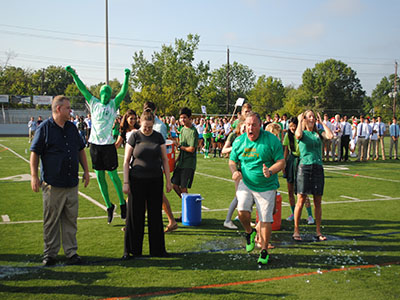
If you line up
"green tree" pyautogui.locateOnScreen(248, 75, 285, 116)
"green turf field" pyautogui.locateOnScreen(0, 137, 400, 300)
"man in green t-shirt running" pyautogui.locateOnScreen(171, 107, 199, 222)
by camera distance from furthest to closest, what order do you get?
"green tree" pyautogui.locateOnScreen(248, 75, 285, 116), "man in green t-shirt running" pyautogui.locateOnScreen(171, 107, 199, 222), "green turf field" pyautogui.locateOnScreen(0, 137, 400, 300)

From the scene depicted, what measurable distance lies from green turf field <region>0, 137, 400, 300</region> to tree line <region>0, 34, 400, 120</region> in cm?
5357

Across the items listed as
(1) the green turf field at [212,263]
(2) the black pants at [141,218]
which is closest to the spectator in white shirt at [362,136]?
(1) the green turf field at [212,263]

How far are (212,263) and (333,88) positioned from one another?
103 m

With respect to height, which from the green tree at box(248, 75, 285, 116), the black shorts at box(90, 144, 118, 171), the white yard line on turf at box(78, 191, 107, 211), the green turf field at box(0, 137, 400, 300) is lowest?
the green turf field at box(0, 137, 400, 300)

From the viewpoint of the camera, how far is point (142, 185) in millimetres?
5773

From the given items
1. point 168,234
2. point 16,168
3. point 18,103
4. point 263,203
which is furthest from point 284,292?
point 18,103

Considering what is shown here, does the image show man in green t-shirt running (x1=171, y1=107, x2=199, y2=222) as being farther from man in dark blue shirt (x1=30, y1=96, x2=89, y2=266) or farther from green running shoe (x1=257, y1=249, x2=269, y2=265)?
green running shoe (x1=257, y1=249, x2=269, y2=265)

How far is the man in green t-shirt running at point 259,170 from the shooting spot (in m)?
5.32

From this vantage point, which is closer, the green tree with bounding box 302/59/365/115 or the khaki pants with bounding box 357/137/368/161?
the khaki pants with bounding box 357/137/368/161

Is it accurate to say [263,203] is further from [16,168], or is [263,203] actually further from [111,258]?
[16,168]

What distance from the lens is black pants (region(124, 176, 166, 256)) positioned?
226 inches

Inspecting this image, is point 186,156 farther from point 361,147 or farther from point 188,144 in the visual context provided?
point 361,147

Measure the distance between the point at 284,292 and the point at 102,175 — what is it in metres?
4.08

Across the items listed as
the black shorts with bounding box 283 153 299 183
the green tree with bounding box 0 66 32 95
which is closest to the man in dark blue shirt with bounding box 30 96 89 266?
the black shorts with bounding box 283 153 299 183
